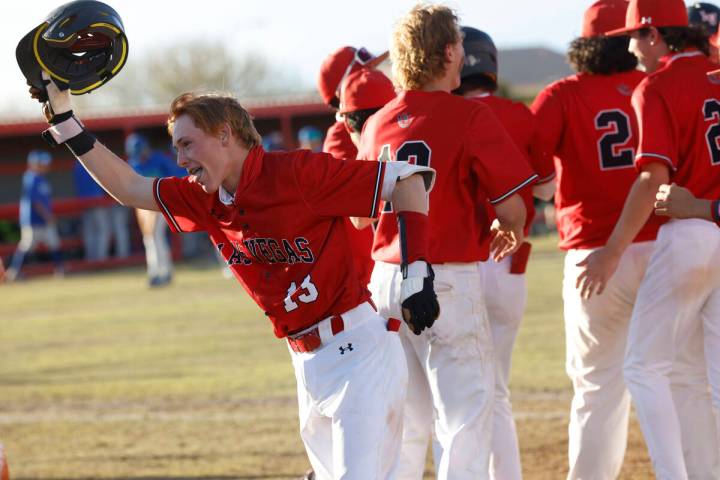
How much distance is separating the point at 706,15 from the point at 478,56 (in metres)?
1.42

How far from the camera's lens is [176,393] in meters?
9.42

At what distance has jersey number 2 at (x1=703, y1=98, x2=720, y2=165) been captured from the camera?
16.3 ft

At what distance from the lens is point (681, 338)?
508 cm

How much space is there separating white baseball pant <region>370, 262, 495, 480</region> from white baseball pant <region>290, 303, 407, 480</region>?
44cm

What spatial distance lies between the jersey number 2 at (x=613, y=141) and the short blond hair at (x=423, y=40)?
114 cm

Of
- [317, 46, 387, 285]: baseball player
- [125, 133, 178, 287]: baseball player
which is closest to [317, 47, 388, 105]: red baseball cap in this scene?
[317, 46, 387, 285]: baseball player

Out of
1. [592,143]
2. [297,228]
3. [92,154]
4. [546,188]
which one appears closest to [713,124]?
[592,143]

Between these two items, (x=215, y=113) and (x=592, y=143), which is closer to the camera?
(x=215, y=113)

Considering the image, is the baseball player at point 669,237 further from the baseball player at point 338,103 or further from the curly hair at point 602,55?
the baseball player at point 338,103

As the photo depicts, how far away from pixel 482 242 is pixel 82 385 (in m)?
6.17

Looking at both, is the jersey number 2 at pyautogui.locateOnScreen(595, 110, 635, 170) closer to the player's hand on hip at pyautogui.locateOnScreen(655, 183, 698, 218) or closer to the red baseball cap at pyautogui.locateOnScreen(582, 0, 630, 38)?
the red baseball cap at pyautogui.locateOnScreen(582, 0, 630, 38)

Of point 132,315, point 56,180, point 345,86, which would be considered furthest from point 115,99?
point 345,86

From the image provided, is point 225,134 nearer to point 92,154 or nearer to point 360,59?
point 92,154

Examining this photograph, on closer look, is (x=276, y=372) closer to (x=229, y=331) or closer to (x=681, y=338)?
(x=229, y=331)
